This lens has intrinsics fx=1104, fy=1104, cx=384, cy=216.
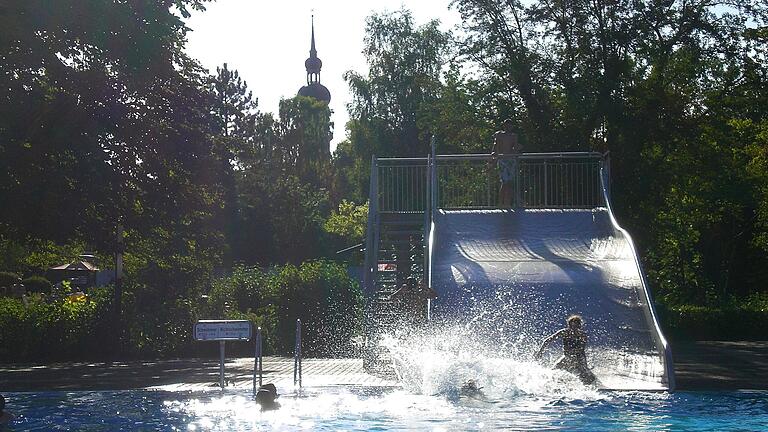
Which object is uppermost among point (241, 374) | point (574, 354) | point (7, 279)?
point (7, 279)

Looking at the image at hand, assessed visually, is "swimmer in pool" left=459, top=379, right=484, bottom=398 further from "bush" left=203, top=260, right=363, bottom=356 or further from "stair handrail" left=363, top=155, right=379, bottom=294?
"bush" left=203, top=260, right=363, bottom=356

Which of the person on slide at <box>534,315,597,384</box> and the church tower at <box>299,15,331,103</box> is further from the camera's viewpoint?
the church tower at <box>299,15,331,103</box>

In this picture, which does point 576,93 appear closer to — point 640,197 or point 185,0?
point 640,197

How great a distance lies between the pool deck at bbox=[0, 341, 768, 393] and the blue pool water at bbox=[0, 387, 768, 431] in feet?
4.07

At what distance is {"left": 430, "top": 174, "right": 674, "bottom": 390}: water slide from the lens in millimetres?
18922

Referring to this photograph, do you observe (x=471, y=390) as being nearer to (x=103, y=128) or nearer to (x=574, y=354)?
(x=574, y=354)

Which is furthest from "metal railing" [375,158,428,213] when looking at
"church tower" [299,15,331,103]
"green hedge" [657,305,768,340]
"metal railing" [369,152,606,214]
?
"church tower" [299,15,331,103]

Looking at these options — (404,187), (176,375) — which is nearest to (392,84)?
(404,187)

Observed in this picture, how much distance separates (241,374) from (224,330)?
398cm

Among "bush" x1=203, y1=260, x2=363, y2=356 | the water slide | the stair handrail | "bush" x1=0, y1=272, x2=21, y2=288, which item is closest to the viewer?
the water slide

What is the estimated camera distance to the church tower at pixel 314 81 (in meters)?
139

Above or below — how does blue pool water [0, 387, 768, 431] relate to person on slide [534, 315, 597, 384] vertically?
below

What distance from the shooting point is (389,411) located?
15.0 meters

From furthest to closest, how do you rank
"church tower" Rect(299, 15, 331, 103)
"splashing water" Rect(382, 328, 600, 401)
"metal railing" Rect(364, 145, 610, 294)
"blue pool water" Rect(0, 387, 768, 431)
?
"church tower" Rect(299, 15, 331, 103) < "metal railing" Rect(364, 145, 610, 294) < "splashing water" Rect(382, 328, 600, 401) < "blue pool water" Rect(0, 387, 768, 431)
